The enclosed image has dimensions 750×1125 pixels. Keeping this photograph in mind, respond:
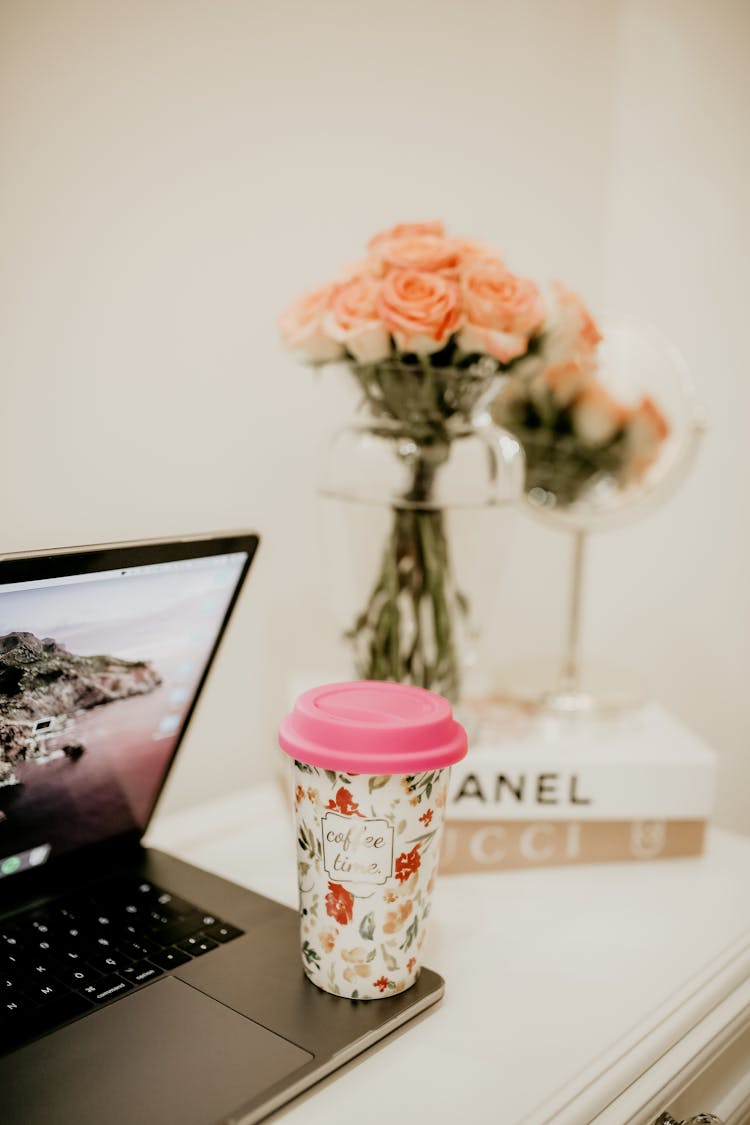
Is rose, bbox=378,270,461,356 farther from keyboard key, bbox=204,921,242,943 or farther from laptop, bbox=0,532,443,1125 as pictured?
keyboard key, bbox=204,921,242,943

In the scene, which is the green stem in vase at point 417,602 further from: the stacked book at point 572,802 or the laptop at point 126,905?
the laptop at point 126,905

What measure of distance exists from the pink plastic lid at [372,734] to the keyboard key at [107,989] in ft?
0.58

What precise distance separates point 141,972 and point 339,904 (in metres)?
0.14

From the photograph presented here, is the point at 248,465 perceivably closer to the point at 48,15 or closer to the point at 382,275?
the point at 382,275

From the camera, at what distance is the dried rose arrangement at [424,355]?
0.71 meters

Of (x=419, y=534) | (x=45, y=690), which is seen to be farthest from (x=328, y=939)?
(x=419, y=534)

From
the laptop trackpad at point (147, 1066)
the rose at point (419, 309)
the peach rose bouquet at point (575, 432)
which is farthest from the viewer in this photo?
the peach rose bouquet at point (575, 432)

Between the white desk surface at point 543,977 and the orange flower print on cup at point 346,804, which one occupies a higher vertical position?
the orange flower print on cup at point 346,804

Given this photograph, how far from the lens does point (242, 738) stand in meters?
0.95

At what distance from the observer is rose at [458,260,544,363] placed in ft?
2.31

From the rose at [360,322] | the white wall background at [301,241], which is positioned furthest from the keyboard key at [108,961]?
the rose at [360,322]

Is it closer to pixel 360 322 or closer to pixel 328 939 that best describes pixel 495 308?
pixel 360 322

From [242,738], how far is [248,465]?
28cm

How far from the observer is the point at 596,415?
107 centimetres
